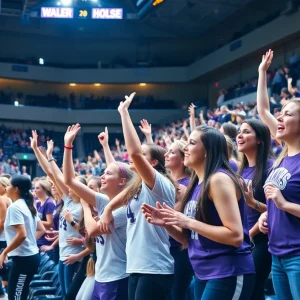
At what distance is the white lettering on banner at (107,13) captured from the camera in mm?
23359

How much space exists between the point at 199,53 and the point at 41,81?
821 centimetres

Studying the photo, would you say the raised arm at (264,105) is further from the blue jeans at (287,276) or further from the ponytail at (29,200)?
the ponytail at (29,200)

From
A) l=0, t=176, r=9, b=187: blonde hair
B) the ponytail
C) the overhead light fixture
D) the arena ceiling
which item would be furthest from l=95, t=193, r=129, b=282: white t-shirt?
the overhead light fixture

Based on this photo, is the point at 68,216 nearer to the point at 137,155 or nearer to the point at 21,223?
the point at 21,223

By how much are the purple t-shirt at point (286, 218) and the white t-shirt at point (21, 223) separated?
3243 mm

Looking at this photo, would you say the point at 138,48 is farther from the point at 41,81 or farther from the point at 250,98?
the point at 250,98

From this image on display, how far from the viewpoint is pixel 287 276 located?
3145 millimetres

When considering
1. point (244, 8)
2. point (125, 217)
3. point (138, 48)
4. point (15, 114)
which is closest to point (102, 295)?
point (125, 217)

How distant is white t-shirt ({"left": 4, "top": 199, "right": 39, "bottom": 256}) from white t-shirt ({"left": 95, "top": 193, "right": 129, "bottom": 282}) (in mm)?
1648

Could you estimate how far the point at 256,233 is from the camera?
3.96 m

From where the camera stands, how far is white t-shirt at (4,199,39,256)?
5.84 metres

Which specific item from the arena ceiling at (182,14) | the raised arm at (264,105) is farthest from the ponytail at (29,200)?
the arena ceiling at (182,14)

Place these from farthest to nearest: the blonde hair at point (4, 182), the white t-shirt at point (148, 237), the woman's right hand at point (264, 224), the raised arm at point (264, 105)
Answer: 1. the blonde hair at point (4, 182)
2. the raised arm at point (264, 105)
3. the white t-shirt at point (148, 237)
4. the woman's right hand at point (264, 224)

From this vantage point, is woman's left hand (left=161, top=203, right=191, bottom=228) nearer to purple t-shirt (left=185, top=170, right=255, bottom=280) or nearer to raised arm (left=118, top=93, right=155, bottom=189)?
purple t-shirt (left=185, top=170, right=255, bottom=280)
